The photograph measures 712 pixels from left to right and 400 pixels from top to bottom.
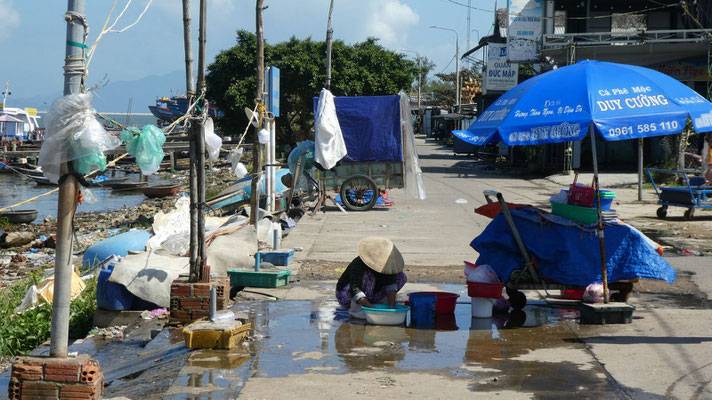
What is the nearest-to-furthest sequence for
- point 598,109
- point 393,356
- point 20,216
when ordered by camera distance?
point 393,356 < point 598,109 < point 20,216

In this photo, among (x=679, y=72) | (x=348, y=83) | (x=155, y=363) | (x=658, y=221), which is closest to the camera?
(x=155, y=363)

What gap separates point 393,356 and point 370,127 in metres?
11.2

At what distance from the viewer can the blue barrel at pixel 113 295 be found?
8250mm

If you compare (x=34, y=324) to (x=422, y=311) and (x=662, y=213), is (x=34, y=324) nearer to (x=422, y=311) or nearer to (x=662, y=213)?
(x=422, y=311)

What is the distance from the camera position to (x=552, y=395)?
5.23 m

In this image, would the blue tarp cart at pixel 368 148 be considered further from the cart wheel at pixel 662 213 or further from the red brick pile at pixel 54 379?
the red brick pile at pixel 54 379

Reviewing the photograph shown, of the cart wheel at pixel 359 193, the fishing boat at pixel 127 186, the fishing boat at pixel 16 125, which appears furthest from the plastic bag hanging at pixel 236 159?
the fishing boat at pixel 16 125

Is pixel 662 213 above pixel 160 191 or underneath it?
above

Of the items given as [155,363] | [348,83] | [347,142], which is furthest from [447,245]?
[348,83]

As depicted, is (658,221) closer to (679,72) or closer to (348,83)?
(679,72)

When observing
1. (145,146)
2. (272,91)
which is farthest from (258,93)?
(145,146)

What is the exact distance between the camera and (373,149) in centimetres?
1719

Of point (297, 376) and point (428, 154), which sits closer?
point (297, 376)

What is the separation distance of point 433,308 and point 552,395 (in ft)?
7.66
